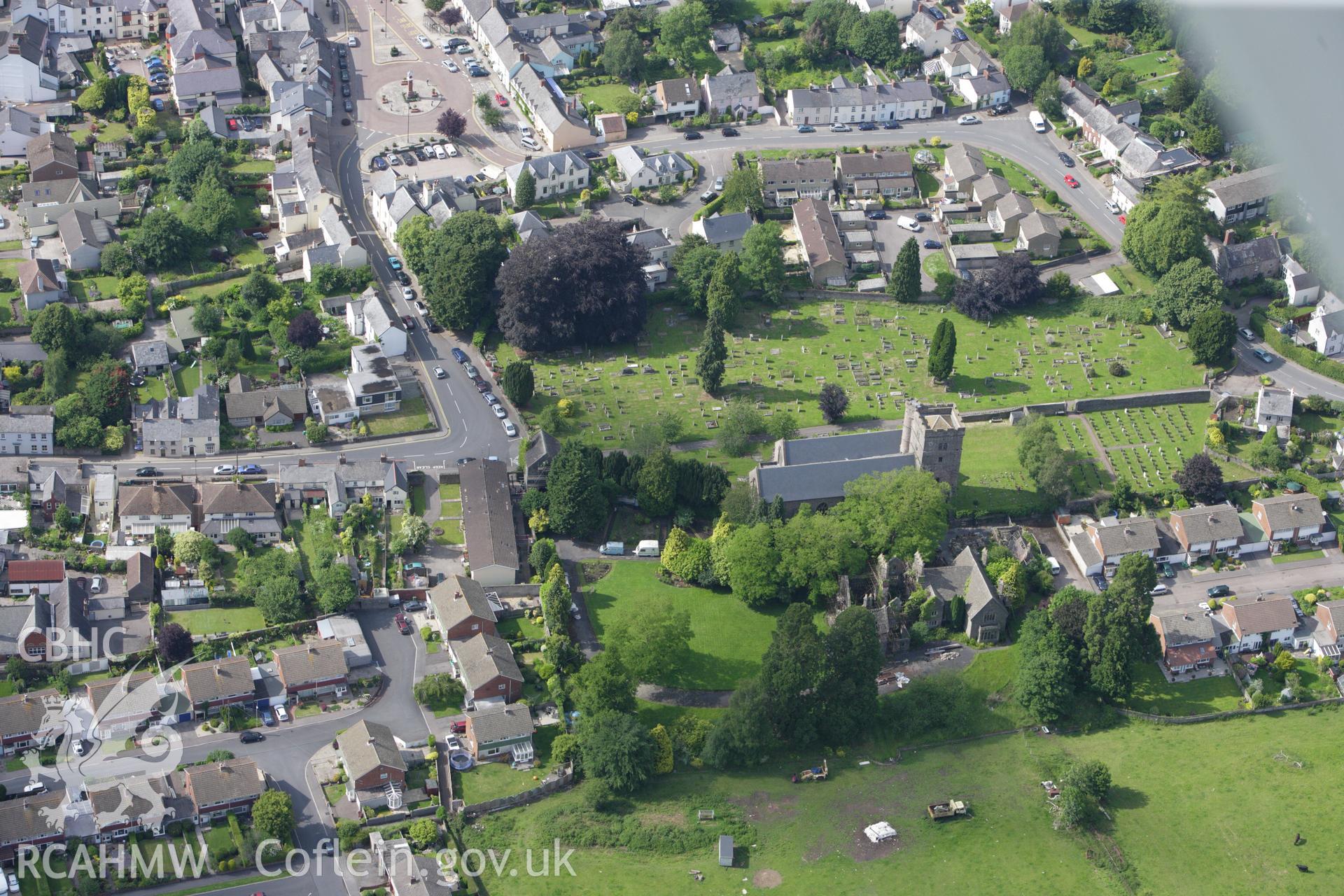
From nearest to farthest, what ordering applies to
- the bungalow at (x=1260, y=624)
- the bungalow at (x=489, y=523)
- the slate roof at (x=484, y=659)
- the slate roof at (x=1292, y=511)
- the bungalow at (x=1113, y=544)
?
the slate roof at (x=484, y=659), the bungalow at (x=1260, y=624), the bungalow at (x=489, y=523), the bungalow at (x=1113, y=544), the slate roof at (x=1292, y=511)

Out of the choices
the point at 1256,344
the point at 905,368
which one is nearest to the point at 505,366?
the point at 905,368

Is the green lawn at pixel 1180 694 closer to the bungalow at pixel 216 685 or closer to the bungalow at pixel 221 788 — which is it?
the bungalow at pixel 221 788

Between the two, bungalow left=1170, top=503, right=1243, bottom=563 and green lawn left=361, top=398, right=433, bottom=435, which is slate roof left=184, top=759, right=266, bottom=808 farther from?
bungalow left=1170, top=503, right=1243, bottom=563

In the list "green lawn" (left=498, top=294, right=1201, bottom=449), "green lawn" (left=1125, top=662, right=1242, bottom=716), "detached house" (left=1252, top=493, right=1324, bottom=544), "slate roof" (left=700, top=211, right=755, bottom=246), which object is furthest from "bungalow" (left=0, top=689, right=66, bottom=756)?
"detached house" (left=1252, top=493, right=1324, bottom=544)

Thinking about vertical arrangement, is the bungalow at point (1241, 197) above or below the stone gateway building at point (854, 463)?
above

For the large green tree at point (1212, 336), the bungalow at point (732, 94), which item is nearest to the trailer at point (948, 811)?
the large green tree at point (1212, 336)

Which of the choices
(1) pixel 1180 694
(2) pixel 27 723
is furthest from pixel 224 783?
(1) pixel 1180 694

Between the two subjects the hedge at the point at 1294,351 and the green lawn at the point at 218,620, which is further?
the hedge at the point at 1294,351
